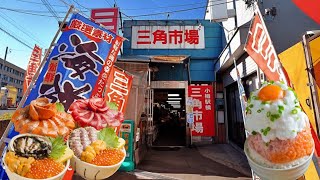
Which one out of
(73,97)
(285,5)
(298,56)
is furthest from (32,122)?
(285,5)

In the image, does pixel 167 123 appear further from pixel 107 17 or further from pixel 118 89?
pixel 118 89

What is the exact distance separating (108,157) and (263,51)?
206 centimetres

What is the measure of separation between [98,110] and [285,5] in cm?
672

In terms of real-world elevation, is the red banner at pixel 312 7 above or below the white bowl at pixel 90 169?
above

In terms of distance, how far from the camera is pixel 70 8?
243 centimetres

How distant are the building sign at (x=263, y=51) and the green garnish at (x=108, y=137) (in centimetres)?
184

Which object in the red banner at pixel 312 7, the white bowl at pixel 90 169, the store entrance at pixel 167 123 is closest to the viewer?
the white bowl at pixel 90 169

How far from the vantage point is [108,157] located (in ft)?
4.54

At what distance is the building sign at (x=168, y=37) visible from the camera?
12000 millimetres

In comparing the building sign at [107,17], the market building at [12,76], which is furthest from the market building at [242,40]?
the market building at [12,76]

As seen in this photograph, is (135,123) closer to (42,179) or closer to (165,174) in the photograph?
(165,174)

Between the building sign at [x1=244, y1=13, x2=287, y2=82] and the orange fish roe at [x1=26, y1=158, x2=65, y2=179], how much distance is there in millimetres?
2250

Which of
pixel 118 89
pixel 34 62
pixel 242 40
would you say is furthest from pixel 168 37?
pixel 118 89

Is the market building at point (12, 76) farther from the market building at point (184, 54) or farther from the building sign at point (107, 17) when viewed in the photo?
the building sign at point (107, 17)
